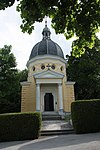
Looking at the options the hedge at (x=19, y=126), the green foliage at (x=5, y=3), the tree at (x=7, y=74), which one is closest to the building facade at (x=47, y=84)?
the tree at (x=7, y=74)

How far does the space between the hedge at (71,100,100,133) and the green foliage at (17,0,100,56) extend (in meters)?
9.58

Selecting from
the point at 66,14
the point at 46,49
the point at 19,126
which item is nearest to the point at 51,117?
the point at 19,126

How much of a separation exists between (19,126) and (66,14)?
32.5ft

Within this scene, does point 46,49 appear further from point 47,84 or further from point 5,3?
point 5,3

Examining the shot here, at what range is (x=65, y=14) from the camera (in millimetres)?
5980

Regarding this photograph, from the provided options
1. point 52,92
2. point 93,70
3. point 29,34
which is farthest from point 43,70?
point 29,34

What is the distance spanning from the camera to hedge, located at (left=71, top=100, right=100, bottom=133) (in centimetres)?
1491

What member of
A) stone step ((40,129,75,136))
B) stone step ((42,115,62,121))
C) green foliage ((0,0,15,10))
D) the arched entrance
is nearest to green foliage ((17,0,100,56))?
green foliage ((0,0,15,10))

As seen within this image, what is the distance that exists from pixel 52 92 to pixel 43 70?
3.16 meters

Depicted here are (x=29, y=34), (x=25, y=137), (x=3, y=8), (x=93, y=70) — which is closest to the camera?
(x=3, y=8)

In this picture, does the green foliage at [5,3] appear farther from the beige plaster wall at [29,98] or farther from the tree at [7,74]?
the tree at [7,74]

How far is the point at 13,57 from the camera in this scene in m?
32.2

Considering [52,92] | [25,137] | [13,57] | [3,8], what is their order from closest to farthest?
[3,8] < [25,137] < [52,92] < [13,57]

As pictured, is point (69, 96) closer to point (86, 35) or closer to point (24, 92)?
point (24, 92)
